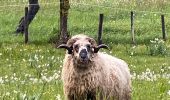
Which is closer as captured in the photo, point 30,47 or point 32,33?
point 30,47

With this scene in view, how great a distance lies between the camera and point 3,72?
58.7ft

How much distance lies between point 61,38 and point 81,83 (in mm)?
15790

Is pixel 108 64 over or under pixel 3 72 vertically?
over

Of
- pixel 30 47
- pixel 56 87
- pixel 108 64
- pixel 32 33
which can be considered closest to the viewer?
pixel 108 64

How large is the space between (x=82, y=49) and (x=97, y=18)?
22982 millimetres

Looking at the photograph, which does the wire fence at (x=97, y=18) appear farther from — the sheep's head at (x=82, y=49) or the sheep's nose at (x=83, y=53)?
the sheep's nose at (x=83, y=53)

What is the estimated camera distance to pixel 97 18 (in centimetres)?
3181

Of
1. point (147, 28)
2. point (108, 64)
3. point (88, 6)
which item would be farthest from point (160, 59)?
point (88, 6)

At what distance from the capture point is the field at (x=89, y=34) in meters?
13.9

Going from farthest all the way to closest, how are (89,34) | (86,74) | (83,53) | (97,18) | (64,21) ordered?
(97,18) → (89,34) → (64,21) → (86,74) → (83,53)

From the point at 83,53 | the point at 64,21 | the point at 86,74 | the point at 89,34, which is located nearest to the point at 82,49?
the point at 83,53

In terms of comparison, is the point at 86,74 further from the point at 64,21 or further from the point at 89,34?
the point at 89,34

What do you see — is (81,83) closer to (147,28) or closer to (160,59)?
(160,59)

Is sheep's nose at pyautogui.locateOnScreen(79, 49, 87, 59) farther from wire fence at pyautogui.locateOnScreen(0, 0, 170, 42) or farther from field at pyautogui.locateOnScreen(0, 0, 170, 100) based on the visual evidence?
wire fence at pyautogui.locateOnScreen(0, 0, 170, 42)
